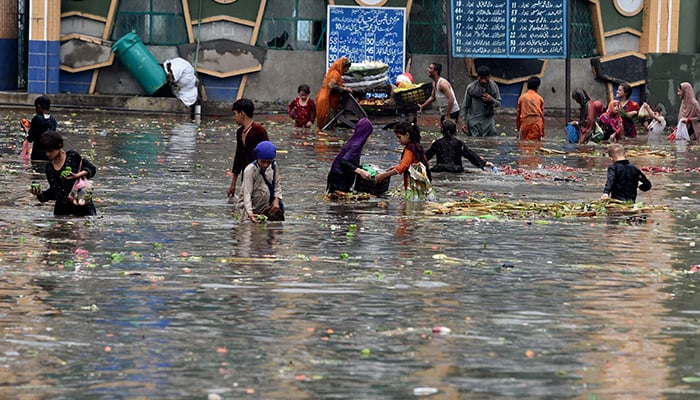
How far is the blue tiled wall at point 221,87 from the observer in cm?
3047

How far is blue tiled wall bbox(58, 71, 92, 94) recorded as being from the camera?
99.0 ft

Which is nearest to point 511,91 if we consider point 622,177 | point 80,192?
point 622,177

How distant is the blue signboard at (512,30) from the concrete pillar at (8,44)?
29.2 ft

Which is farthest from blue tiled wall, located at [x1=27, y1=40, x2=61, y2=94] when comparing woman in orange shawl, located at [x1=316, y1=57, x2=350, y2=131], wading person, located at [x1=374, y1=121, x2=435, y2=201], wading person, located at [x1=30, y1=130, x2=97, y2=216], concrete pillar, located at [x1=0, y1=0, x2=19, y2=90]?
wading person, located at [x1=30, y1=130, x2=97, y2=216]

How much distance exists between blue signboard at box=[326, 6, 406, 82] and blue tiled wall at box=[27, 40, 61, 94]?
542 cm

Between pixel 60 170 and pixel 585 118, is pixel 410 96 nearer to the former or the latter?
pixel 585 118

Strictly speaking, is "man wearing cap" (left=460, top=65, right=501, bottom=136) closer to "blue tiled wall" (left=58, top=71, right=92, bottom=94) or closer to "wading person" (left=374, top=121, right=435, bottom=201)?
"wading person" (left=374, top=121, right=435, bottom=201)

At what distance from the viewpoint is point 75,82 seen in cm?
3027

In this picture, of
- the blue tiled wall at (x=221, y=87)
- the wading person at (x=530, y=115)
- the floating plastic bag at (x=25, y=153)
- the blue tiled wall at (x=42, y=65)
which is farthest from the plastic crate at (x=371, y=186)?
the blue tiled wall at (x=42, y=65)

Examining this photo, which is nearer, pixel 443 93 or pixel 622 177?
pixel 622 177

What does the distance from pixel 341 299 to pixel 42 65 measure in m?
21.3

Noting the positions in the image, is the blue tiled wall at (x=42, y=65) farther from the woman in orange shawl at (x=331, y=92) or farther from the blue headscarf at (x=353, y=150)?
the blue headscarf at (x=353, y=150)

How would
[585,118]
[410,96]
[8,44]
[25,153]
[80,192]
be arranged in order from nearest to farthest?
[80,192] → [25,153] → [585,118] → [410,96] → [8,44]

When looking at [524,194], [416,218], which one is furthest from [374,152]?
[416,218]
